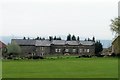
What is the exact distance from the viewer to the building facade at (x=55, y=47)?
11619 cm

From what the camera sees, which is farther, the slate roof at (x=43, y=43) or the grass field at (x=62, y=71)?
the slate roof at (x=43, y=43)

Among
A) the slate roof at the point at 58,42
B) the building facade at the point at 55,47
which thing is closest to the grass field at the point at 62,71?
the building facade at the point at 55,47

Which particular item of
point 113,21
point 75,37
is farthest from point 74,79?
point 75,37

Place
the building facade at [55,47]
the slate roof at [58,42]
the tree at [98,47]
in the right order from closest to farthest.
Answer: the tree at [98,47]
the building facade at [55,47]
the slate roof at [58,42]

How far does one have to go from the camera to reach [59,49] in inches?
4643

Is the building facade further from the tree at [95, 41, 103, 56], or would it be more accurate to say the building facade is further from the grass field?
the grass field

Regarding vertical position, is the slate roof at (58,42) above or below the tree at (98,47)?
above

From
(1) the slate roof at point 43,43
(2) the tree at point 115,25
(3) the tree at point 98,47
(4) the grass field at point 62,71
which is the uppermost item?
(2) the tree at point 115,25

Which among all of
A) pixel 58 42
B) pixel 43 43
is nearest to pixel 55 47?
pixel 58 42

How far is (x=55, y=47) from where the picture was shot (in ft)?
386

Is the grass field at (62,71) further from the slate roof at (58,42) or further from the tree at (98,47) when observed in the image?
the slate roof at (58,42)

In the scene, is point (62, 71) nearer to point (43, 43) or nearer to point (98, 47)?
point (98, 47)

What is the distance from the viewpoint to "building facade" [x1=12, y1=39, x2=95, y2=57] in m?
116

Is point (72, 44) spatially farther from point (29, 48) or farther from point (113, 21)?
point (113, 21)
